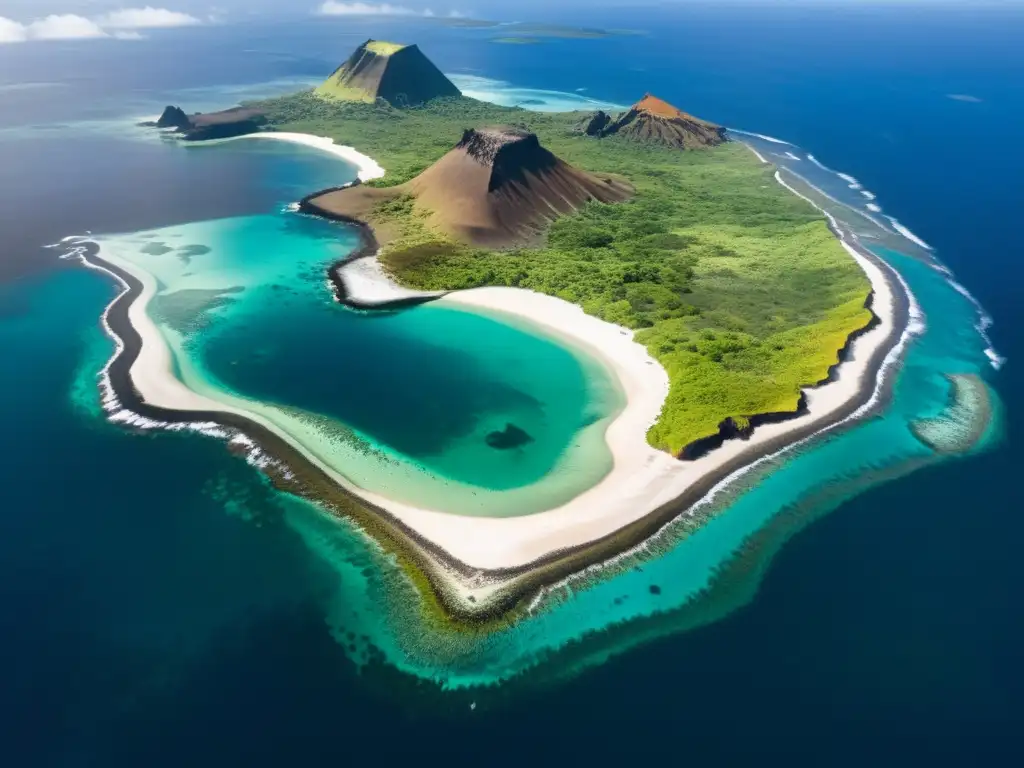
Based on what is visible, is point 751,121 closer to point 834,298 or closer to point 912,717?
point 834,298

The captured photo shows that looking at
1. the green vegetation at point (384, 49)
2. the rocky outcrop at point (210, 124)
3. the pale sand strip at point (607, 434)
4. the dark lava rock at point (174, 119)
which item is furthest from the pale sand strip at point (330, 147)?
the pale sand strip at point (607, 434)

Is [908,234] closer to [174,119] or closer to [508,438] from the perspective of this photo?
[508,438]

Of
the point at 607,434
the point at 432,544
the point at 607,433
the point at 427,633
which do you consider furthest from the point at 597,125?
the point at 427,633

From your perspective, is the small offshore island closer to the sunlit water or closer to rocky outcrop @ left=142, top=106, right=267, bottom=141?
the sunlit water

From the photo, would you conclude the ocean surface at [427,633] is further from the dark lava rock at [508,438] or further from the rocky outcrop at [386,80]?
the rocky outcrop at [386,80]

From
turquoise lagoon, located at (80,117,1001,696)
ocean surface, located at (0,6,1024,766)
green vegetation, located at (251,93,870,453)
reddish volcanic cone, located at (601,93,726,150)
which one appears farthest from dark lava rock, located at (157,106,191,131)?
ocean surface, located at (0,6,1024,766)
